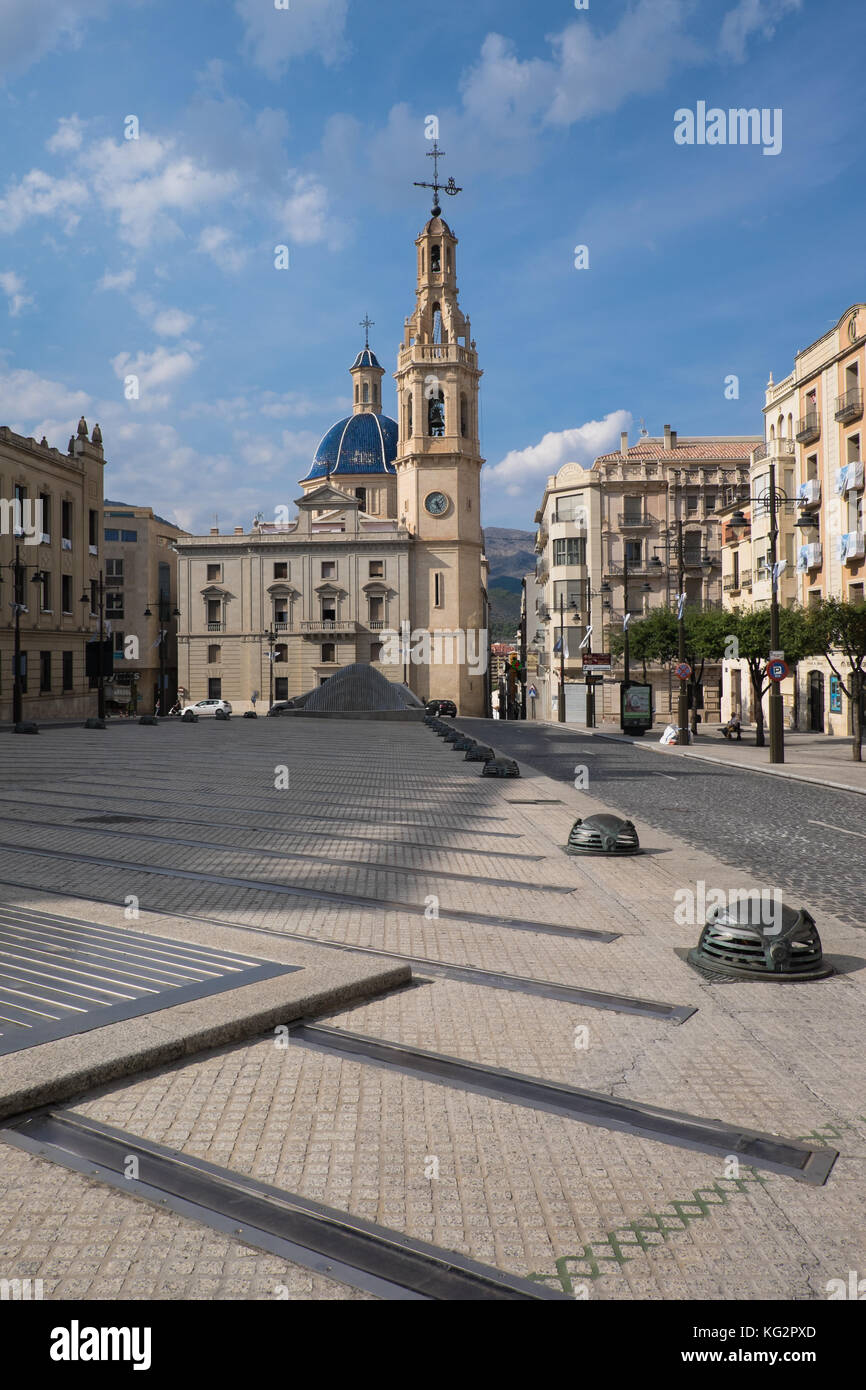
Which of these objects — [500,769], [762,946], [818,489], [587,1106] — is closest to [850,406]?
[818,489]

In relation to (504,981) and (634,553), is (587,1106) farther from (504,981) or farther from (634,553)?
(634,553)

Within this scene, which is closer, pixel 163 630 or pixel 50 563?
pixel 50 563

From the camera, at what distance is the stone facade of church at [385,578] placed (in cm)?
7712

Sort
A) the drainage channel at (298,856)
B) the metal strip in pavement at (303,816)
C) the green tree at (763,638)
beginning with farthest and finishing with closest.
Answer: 1. the green tree at (763,638)
2. the metal strip in pavement at (303,816)
3. the drainage channel at (298,856)

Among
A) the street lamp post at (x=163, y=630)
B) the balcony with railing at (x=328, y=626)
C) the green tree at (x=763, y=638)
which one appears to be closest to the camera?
the green tree at (x=763, y=638)

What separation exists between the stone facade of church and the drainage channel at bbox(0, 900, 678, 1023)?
68.4 metres

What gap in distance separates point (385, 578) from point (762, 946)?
7188cm

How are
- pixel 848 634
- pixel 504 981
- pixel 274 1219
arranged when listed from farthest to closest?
pixel 848 634 < pixel 504 981 < pixel 274 1219

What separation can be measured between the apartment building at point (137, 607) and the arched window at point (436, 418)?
2144 centimetres

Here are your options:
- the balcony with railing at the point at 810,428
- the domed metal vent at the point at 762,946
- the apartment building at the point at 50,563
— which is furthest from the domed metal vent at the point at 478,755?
the apartment building at the point at 50,563

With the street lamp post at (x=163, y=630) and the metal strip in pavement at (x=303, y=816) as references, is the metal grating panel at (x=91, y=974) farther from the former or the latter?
the street lamp post at (x=163, y=630)

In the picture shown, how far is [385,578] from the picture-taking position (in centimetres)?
7744
